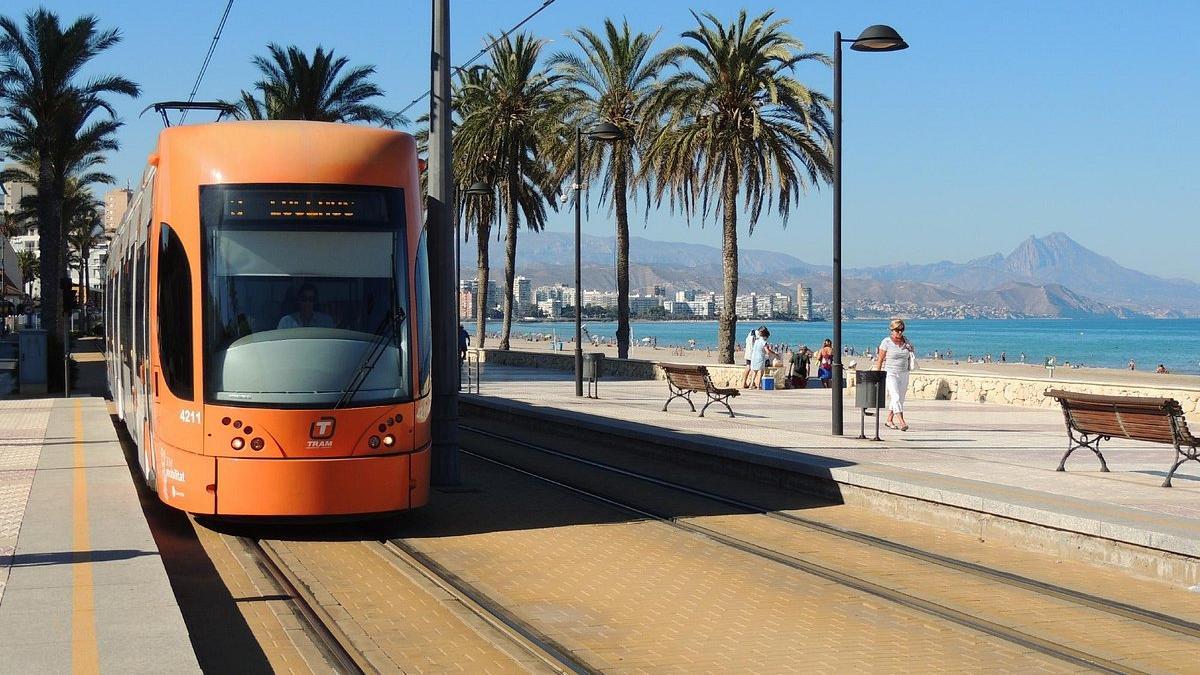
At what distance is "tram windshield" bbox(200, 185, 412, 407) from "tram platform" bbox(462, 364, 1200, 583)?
506cm

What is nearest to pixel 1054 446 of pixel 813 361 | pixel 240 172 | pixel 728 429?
pixel 728 429

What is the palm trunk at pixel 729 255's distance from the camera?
37750 mm

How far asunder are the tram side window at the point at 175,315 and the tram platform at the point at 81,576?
4.05ft

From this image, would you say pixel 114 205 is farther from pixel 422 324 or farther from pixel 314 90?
pixel 422 324

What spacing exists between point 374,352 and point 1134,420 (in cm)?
778

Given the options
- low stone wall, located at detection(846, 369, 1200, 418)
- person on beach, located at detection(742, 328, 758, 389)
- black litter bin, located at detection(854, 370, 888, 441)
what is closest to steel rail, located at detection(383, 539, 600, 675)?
black litter bin, located at detection(854, 370, 888, 441)

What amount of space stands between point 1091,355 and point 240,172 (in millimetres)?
133744

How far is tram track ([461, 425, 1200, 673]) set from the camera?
26.2 ft

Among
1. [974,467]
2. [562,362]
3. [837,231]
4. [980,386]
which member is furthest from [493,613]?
[562,362]

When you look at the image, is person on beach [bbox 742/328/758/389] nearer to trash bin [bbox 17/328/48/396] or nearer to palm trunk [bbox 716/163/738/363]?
palm trunk [bbox 716/163/738/363]

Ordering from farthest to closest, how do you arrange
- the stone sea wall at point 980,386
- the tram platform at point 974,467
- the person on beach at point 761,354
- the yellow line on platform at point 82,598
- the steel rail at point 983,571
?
the person on beach at point 761,354, the stone sea wall at point 980,386, the tram platform at point 974,467, the steel rail at point 983,571, the yellow line on platform at point 82,598

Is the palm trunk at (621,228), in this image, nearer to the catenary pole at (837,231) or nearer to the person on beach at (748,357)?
the person on beach at (748,357)

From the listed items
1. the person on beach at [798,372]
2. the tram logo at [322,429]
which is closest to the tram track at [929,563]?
the tram logo at [322,429]

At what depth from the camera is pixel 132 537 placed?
10.8 meters
